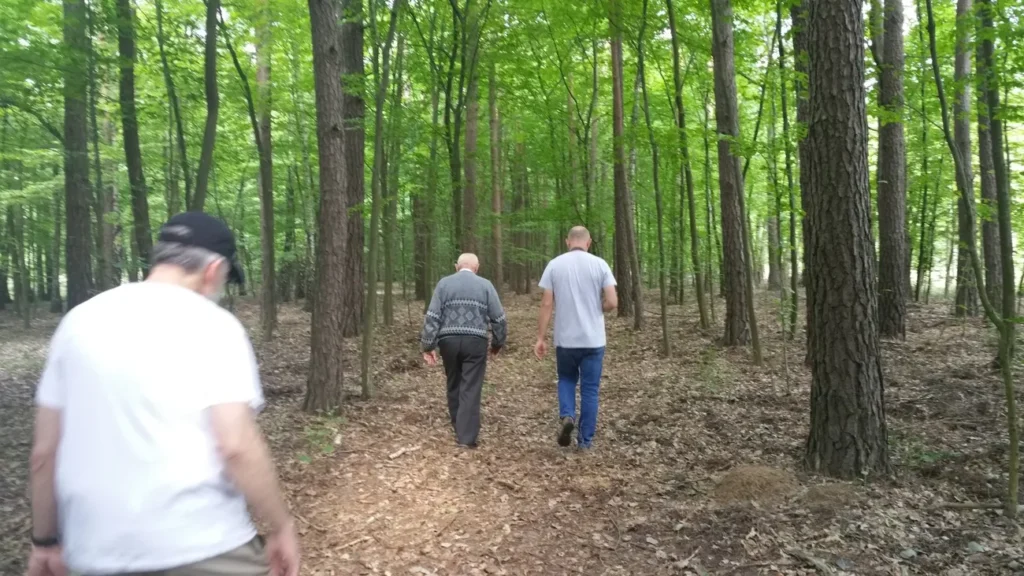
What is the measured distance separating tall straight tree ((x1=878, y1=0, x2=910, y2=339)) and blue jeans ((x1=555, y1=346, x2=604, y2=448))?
646 cm

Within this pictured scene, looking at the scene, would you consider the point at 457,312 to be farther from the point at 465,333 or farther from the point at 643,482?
the point at 643,482

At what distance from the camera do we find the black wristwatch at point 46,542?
1667 mm

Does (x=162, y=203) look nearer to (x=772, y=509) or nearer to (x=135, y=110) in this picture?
(x=135, y=110)

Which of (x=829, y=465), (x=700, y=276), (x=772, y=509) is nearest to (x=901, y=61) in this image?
(x=700, y=276)

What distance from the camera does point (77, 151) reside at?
1028cm

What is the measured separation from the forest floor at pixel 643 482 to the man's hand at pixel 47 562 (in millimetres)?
2209

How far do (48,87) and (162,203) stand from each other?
14336mm

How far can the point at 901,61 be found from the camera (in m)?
9.42

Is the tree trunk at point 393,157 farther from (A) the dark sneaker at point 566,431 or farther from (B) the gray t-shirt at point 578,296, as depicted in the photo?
(A) the dark sneaker at point 566,431

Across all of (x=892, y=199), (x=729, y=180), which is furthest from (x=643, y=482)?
(x=892, y=199)

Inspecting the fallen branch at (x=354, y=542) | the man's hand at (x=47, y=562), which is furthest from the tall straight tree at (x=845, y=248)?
the man's hand at (x=47, y=562)

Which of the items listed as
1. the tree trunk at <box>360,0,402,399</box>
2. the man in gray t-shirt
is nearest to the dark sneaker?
the man in gray t-shirt

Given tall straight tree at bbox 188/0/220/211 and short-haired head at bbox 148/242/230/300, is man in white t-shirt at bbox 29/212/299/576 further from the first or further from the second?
tall straight tree at bbox 188/0/220/211

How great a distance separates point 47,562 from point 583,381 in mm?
4622
